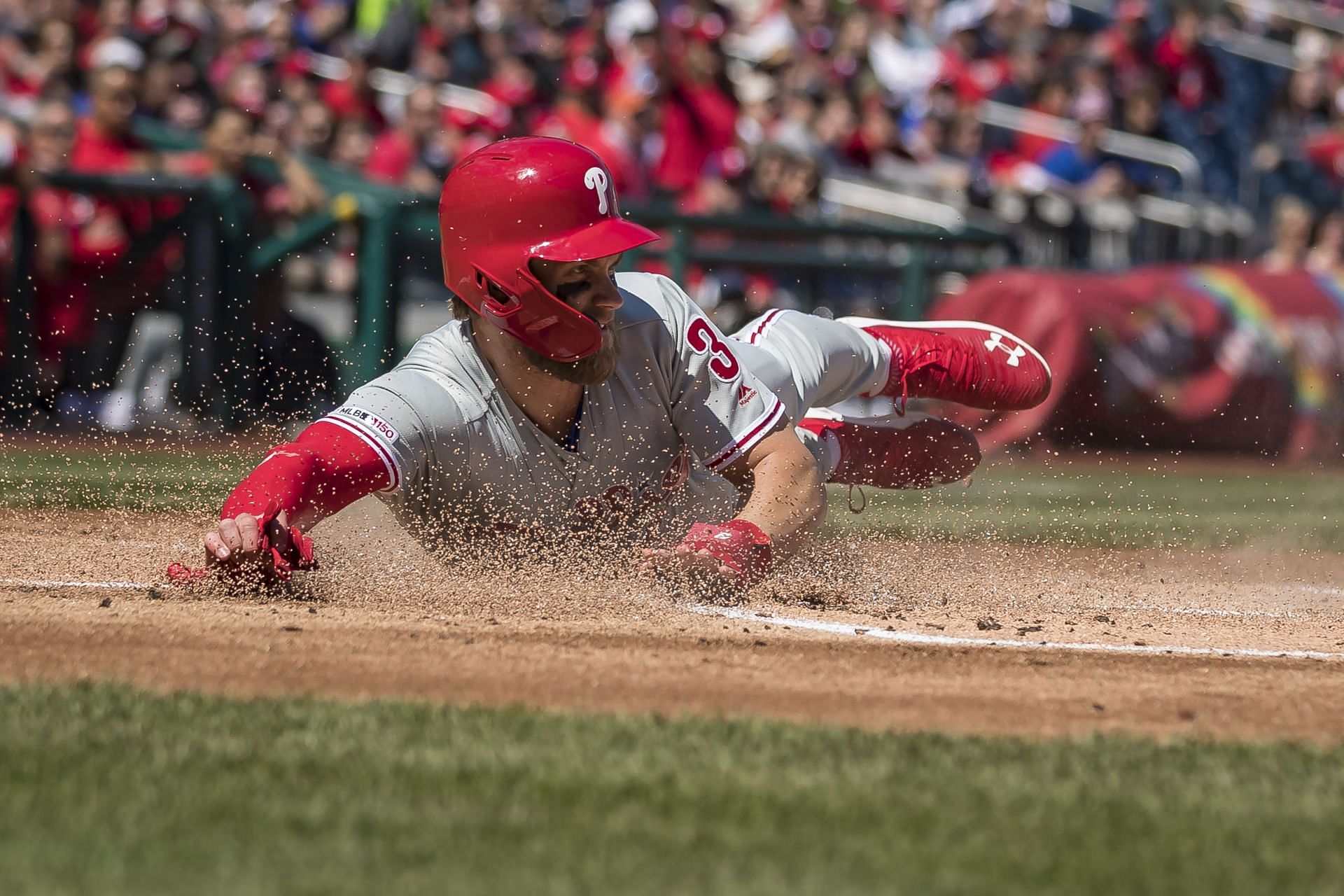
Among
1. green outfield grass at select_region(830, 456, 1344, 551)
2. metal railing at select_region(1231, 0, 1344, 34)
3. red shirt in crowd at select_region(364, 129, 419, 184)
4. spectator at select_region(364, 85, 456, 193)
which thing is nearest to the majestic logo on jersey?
green outfield grass at select_region(830, 456, 1344, 551)

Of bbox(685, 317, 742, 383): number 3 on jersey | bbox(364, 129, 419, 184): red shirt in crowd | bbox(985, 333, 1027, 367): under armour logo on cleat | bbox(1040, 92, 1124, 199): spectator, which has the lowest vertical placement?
bbox(364, 129, 419, 184): red shirt in crowd

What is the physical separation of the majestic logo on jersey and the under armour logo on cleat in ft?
6.75

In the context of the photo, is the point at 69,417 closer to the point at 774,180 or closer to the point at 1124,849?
the point at 774,180

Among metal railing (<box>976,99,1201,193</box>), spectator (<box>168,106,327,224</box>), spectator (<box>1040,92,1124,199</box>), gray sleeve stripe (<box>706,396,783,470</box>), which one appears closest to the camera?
gray sleeve stripe (<box>706,396,783,470</box>)

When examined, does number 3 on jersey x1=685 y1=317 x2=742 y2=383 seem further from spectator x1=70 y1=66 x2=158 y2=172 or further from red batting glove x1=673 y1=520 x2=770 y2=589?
spectator x1=70 y1=66 x2=158 y2=172

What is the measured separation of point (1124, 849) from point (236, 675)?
2097 mm

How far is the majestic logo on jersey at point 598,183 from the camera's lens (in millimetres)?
5219

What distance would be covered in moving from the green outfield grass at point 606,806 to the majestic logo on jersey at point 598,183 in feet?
6.41

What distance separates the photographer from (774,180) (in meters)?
13.4

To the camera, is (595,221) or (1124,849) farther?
(595,221)

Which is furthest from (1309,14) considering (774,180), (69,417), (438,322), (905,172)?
(69,417)

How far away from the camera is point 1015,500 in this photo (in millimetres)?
10766

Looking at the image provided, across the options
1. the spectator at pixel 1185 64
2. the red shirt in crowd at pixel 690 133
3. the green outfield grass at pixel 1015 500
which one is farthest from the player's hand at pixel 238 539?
the spectator at pixel 1185 64

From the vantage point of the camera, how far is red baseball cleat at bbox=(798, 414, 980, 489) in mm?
6715
